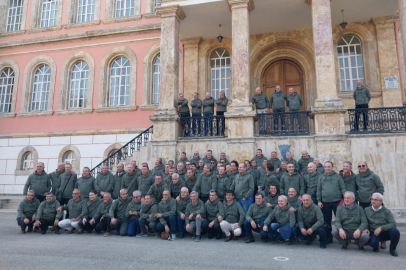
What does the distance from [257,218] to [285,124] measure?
4600mm

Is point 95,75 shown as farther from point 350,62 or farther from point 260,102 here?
point 350,62

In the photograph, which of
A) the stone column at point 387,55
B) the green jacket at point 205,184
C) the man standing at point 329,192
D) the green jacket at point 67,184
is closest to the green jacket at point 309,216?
the man standing at point 329,192

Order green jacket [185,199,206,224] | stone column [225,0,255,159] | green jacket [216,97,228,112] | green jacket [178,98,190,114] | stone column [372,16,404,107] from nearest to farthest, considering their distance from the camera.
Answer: green jacket [185,199,206,224] < stone column [225,0,255,159] < green jacket [216,97,228,112] < green jacket [178,98,190,114] < stone column [372,16,404,107]

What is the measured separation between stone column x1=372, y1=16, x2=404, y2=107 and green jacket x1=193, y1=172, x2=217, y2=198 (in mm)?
8554

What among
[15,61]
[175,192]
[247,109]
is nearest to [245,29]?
[247,109]

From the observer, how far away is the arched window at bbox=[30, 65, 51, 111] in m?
17.8

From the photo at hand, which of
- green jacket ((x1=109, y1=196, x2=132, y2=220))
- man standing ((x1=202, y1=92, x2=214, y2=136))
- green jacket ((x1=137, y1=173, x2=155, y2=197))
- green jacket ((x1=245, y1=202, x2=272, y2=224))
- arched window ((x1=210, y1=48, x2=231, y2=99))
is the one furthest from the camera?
arched window ((x1=210, y1=48, x2=231, y2=99))

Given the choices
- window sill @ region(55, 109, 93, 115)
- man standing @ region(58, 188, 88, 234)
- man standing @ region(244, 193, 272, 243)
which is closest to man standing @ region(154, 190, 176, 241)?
man standing @ region(244, 193, 272, 243)

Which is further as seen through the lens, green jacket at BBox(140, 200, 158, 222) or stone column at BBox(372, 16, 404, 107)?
stone column at BBox(372, 16, 404, 107)

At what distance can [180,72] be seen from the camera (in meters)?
15.5

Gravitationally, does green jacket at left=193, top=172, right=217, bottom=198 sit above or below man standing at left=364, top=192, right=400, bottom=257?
above

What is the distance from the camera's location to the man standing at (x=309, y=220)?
6.44 meters

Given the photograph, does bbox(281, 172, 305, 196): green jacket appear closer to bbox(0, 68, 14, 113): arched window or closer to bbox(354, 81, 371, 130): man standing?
bbox(354, 81, 371, 130): man standing

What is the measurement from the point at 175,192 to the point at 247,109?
3.98 meters
